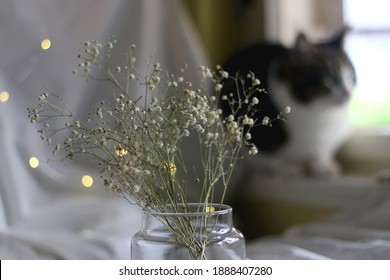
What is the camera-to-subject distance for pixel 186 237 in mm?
602

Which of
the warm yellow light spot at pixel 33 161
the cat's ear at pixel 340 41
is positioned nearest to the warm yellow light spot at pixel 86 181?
the warm yellow light spot at pixel 33 161

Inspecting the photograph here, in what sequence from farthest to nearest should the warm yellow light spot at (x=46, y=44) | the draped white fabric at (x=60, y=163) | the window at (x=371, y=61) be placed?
the window at (x=371, y=61) < the warm yellow light spot at (x=46, y=44) < the draped white fabric at (x=60, y=163)

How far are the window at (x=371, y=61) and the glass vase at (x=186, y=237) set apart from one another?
3.43 ft

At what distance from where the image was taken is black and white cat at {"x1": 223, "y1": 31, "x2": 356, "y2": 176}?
1.36 metres

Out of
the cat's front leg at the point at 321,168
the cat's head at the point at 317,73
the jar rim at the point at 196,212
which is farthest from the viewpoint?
the cat's front leg at the point at 321,168

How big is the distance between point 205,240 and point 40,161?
73cm

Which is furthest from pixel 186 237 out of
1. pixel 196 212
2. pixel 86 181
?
pixel 86 181

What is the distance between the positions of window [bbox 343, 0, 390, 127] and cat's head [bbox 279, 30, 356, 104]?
20 cm

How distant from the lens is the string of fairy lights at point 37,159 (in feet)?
3.78

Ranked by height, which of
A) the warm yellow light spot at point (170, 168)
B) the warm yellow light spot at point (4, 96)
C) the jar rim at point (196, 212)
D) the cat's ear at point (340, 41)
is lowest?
the jar rim at point (196, 212)

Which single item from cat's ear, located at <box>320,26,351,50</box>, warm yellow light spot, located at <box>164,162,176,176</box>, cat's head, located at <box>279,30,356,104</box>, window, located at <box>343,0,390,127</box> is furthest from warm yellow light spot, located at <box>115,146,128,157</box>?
window, located at <box>343,0,390,127</box>

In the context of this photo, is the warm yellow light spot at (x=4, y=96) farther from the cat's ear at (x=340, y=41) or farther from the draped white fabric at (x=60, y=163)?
the cat's ear at (x=340, y=41)

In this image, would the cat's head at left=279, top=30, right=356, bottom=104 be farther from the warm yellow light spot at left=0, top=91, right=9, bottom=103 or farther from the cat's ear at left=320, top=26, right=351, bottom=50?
the warm yellow light spot at left=0, top=91, right=9, bottom=103

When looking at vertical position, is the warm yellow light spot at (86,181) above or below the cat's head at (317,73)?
below
